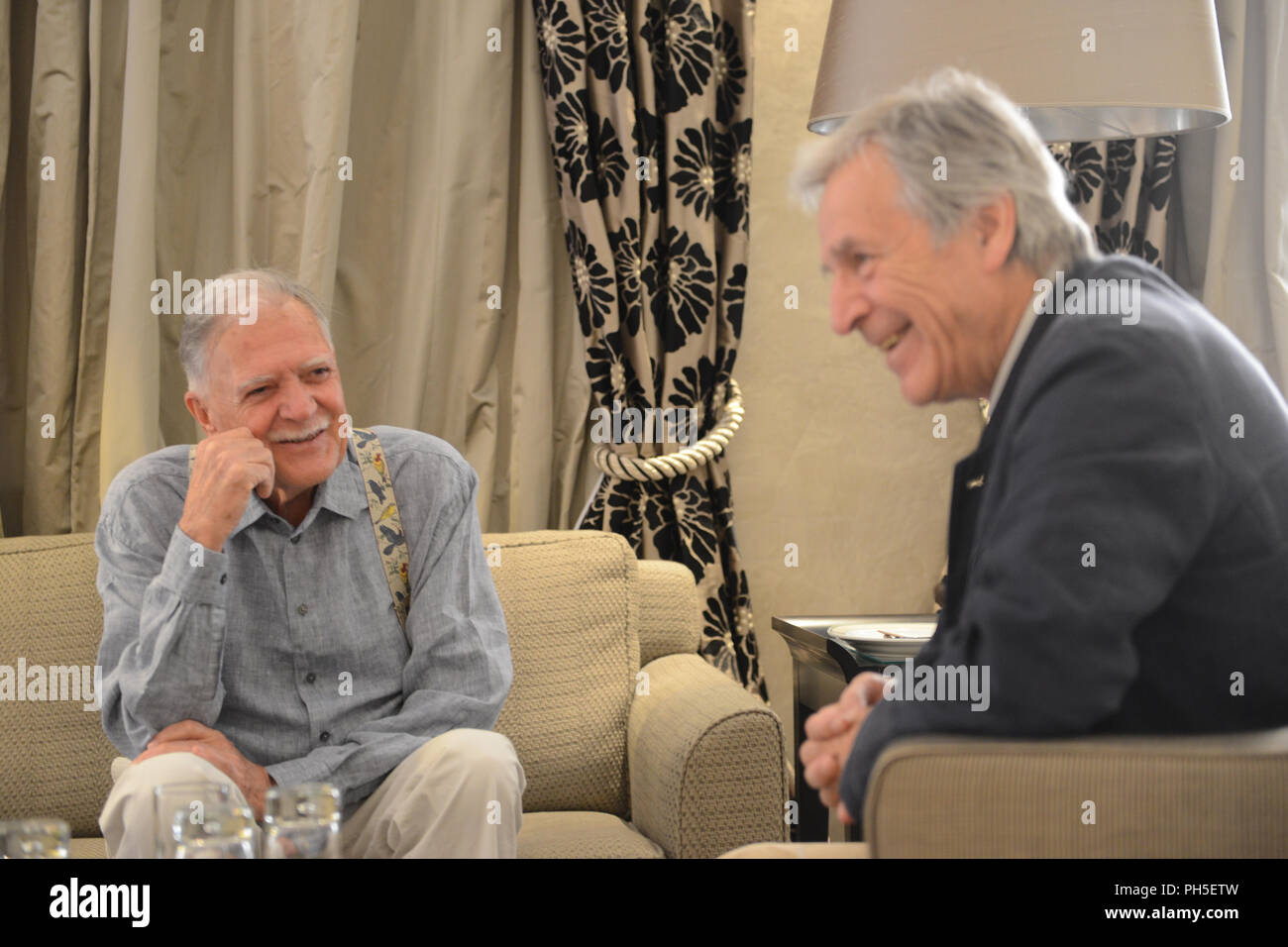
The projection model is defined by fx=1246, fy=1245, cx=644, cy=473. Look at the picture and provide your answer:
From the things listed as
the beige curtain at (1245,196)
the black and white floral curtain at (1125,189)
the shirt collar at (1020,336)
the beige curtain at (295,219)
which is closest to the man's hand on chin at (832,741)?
the shirt collar at (1020,336)

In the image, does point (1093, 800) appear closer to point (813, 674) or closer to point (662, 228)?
point (813, 674)

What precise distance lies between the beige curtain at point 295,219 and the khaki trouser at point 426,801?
1.04m

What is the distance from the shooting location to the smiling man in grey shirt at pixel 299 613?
67.1 inches

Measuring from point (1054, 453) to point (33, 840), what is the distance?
2.90ft

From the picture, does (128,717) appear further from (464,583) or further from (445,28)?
(445,28)

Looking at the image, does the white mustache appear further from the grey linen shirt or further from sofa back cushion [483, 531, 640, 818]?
sofa back cushion [483, 531, 640, 818]

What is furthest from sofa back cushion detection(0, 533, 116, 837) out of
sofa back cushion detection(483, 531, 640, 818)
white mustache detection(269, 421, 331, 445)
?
sofa back cushion detection(483, 531, 640, 818)

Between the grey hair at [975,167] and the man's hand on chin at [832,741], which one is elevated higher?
the grey hair at [975,167]

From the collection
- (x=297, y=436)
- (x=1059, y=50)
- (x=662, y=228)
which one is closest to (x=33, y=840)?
(x=297, y=436)

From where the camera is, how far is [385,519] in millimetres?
1935

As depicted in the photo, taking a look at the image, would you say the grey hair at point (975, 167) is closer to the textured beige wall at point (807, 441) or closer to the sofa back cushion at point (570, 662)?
the sofa back cushion at point (570, 662)

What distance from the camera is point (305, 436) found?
1842 millimetres
